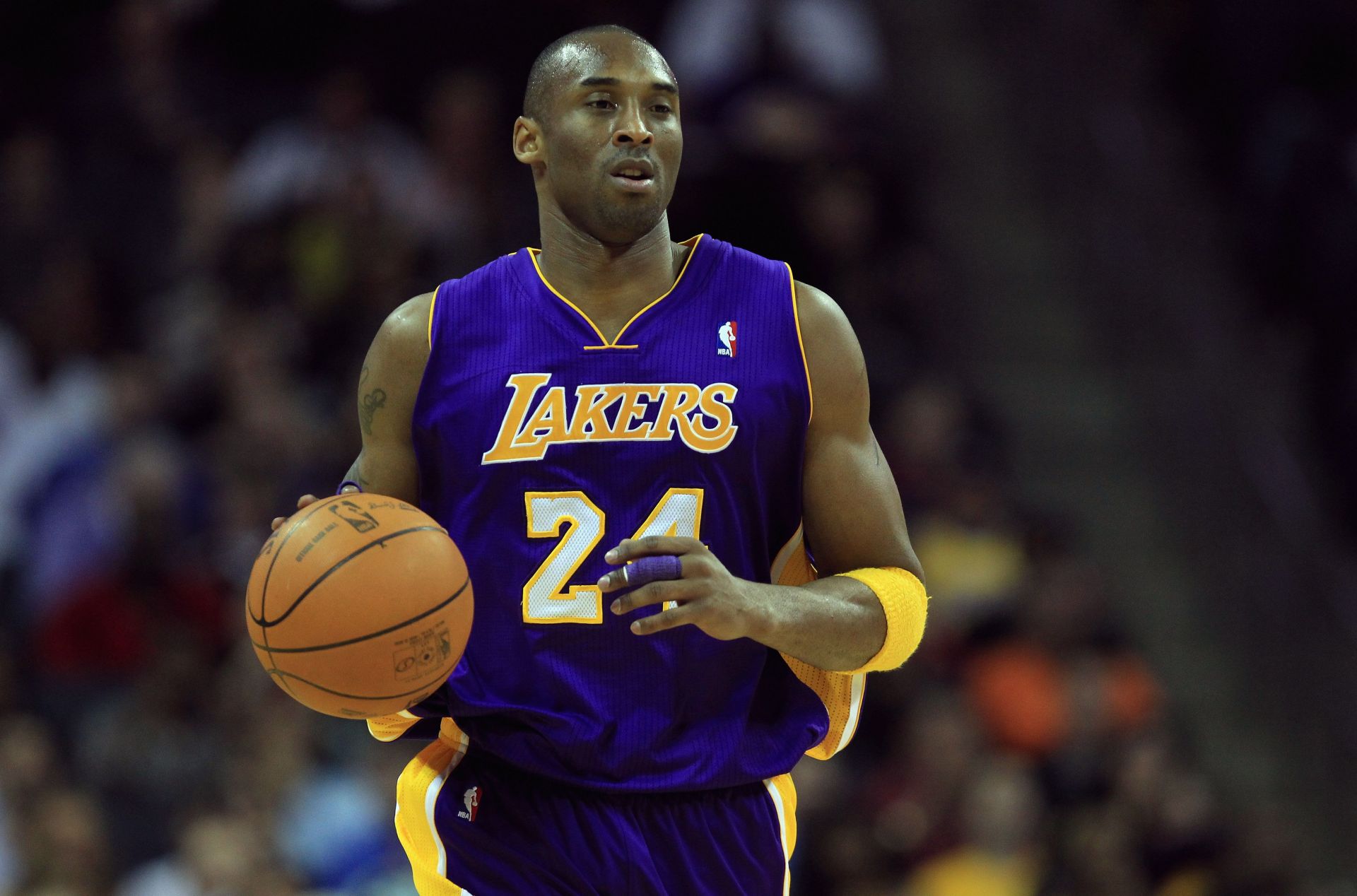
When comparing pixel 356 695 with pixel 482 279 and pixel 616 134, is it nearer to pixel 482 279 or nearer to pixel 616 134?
pixel 482 279

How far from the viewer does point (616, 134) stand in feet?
13.1

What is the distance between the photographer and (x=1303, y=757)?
1026 centimetres

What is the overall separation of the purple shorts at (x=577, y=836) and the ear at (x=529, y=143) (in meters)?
1.34

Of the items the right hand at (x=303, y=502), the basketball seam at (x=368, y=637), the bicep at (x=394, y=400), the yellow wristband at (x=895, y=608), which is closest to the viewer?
the basketball seam at (x=368, y=637)

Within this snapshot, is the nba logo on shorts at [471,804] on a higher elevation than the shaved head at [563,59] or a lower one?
lower

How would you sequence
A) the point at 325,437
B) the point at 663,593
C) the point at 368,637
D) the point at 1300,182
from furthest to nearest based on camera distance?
the point at 1300,182
the point at 325,437
the point at 368,637
the point at 663,593

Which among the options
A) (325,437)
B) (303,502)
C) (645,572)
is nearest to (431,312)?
(303,502)

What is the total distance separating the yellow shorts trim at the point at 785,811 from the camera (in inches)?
165

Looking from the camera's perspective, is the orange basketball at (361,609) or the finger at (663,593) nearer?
the finger at (663,593)

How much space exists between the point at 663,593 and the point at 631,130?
1132 millimetres

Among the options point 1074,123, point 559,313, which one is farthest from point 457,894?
point 1074,123

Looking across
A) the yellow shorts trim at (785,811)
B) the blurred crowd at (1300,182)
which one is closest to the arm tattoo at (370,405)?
the yellow shorts trim at (785,811)

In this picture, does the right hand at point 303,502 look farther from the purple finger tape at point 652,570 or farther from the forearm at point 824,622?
the forearm at point 824,622

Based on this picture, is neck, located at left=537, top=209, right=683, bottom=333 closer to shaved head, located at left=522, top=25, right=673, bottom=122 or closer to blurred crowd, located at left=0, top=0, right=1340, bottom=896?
shaved head, located at left=522, top=25, right=673, bottom=122
